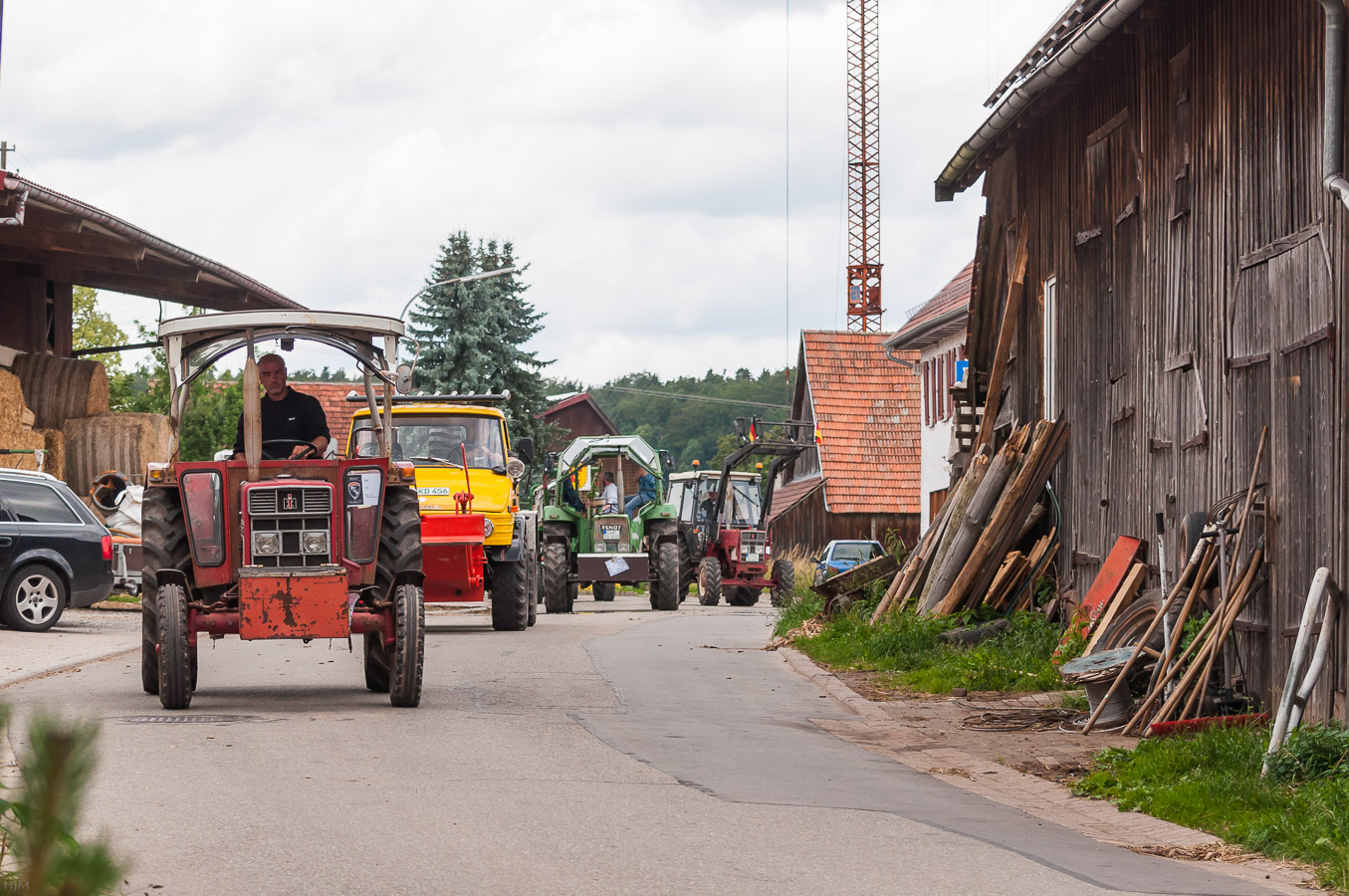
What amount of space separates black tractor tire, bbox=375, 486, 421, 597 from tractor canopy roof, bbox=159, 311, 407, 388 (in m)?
0.96

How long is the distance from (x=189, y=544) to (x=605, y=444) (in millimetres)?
17301

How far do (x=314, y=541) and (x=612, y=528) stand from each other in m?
17.5

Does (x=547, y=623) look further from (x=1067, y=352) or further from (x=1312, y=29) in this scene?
(x=1312, y=29)

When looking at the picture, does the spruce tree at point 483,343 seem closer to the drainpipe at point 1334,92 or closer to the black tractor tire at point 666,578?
the black tractor tire at point 666,578

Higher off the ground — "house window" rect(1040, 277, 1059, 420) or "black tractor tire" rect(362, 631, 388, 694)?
"house window" rect(1040, 277, 1059, 420)

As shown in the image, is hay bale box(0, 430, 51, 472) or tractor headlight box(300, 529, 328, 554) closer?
tractor headlight box(300, 529, 328, 554)

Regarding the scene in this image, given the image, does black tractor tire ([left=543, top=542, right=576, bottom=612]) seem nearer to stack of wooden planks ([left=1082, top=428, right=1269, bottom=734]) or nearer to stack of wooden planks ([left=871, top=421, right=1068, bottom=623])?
stack of wooden planks ([left=871, top=421, right=1068, bottom=623])

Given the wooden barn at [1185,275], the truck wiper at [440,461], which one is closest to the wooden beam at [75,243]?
the truck wiper at [440,461]

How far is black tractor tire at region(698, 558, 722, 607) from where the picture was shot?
3359 cm

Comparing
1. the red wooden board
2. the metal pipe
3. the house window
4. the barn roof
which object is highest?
the barn roof

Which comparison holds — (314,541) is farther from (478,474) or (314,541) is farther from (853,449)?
(853,449)

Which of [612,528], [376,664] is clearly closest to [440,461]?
[376,664]

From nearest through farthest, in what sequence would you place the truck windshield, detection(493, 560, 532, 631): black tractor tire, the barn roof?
the truck windshield < detection(493, 560, 532, 631): black tractor tire < the barn roof

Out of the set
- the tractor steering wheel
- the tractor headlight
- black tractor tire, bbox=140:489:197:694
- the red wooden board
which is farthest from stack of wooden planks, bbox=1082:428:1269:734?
black tractor tire, bbox=140:489:197:694
